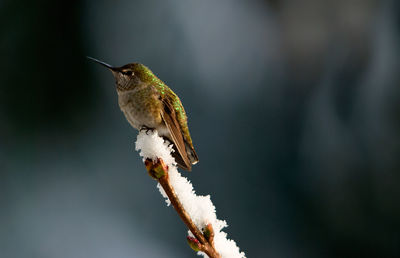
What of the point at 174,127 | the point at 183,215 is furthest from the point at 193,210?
the point at 174,127

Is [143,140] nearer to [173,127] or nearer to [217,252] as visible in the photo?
[217,252]

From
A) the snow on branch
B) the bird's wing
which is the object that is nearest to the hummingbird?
the bird's wing

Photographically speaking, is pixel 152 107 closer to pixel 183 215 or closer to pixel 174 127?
pixel 174 127

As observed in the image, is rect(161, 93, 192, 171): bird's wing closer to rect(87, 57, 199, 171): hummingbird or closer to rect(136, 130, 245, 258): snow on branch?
rect(87, 57, 199, 171): hummingbird

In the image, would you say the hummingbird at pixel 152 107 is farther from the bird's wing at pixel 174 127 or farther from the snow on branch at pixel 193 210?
the snow on branch at pixel 193 210

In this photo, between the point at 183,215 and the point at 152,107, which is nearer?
the point at 183,215
